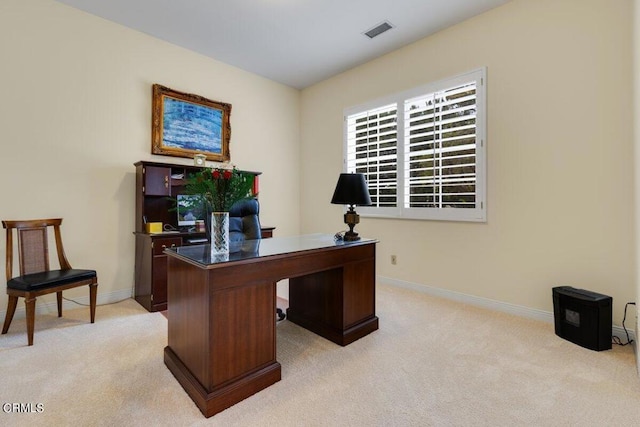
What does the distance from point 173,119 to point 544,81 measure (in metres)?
4.02

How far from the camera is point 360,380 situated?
187 centimetres

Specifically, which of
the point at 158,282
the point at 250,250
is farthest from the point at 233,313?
the point at 158,282

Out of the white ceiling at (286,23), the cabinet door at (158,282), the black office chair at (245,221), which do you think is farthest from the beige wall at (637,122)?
the cabinet door at (158,282)

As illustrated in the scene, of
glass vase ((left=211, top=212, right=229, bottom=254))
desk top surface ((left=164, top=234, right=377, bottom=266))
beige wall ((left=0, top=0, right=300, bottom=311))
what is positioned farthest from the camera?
beige wall ((left=0, top=0, right=300, bottom=311))

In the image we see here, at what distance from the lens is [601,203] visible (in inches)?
98.4

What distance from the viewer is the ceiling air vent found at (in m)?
3.34

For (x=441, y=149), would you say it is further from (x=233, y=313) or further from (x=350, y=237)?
(x=233, y=313)

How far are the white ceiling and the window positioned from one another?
2.16 ft

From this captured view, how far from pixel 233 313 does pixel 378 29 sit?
338 cm

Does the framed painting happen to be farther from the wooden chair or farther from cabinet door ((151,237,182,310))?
the wooden chair

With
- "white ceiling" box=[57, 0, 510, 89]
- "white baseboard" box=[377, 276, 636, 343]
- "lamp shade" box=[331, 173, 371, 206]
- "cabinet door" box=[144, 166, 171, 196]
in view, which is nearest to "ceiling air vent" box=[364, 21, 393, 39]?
"white ceiling" box=[57, 0, 510, 89]

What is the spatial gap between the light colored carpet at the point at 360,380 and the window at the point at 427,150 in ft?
4.60

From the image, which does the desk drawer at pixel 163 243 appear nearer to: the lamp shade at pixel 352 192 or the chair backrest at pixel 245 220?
the chair backrest at pixel 245 220

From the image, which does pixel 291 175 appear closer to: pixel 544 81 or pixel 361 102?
pixel 361 102
